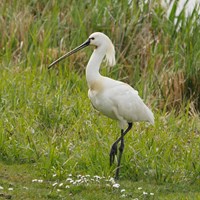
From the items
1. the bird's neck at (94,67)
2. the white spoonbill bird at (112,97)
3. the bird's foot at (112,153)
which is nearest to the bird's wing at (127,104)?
the white spoonbill bird at (112,97)

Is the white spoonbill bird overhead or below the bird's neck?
below

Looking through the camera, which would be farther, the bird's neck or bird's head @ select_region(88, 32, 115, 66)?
bird's head @ select_region(88, 32, 115, 66)

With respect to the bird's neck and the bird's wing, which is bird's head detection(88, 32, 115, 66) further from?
the bird's wing

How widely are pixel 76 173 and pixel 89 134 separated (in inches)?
30.6

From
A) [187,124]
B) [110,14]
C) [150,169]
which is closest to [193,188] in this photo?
[150,169]

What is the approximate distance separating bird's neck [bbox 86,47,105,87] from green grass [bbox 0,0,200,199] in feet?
2.03

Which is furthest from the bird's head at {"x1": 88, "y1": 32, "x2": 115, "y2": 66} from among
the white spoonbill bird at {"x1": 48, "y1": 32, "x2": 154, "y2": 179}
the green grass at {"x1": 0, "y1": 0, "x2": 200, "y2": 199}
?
the green grass at {"x1": 0, "y1": 0, "x2": 200, "y2": 199}

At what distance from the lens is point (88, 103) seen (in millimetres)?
8961

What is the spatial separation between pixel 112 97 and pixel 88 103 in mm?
1469

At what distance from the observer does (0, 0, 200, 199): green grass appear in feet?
24.0

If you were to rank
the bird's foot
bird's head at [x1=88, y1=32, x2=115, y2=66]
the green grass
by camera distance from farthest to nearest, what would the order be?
1. bird's head at [x1=88, y1=32, x2=115, y2=66]
2. the bird's foot
3. the green grass

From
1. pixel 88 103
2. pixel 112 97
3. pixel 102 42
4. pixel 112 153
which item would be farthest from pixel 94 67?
pixel 88 103

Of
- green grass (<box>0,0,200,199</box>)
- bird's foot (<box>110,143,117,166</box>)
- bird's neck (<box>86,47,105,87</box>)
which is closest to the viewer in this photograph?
green grass (<box>0,0,200,199</box>)

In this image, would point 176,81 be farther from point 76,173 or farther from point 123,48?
point 76,173
